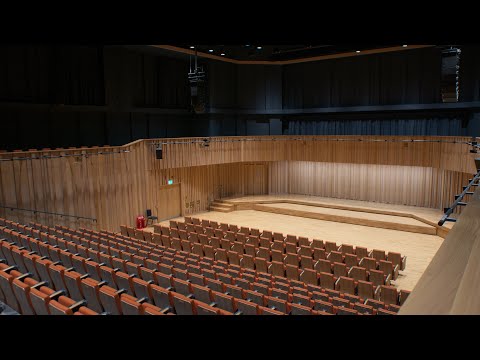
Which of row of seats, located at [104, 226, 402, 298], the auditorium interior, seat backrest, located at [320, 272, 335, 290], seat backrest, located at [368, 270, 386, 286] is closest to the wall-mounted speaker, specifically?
the auditorium interior

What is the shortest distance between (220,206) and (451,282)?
1217 cm

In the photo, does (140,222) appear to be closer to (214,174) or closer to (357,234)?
(214,174)

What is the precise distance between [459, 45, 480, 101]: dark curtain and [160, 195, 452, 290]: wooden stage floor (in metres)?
3.54

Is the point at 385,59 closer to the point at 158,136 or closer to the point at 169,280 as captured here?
the point at 158,136

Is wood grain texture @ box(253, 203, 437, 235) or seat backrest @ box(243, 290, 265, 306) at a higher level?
seat backrest @ box(243, 290, 265, 306)

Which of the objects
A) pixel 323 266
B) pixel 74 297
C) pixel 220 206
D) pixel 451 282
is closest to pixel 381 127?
pixel 220 206

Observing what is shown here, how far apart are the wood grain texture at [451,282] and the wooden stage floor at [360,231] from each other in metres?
5.43

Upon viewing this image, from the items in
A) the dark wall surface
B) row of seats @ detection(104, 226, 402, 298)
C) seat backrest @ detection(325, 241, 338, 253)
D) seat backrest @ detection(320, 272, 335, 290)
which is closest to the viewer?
row of seats @ detection(104, 226, 402, 298)

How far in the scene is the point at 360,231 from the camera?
1046 centimetres

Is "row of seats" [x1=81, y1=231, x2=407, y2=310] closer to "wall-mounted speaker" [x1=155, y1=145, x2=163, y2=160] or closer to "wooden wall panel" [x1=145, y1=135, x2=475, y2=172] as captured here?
"wall-mounted speaker" [x1=155, y1=145, x2=163, y2=160]

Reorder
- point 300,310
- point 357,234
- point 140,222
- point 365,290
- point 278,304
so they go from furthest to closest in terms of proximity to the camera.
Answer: point 140,222, point 357,234, point 365,290, point 278,304, point 300,310

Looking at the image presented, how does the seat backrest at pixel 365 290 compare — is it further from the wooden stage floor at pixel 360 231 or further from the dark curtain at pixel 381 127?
the dark curtain at pixel 381 127

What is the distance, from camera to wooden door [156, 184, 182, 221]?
11.7 meters

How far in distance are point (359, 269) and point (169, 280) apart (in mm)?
3395
